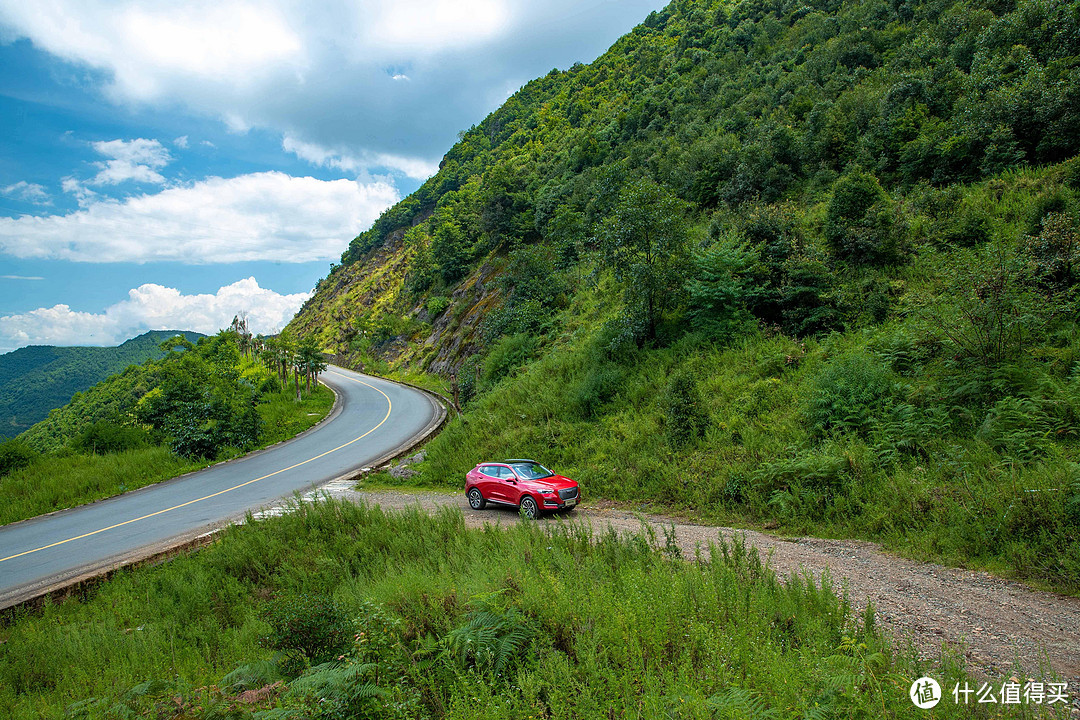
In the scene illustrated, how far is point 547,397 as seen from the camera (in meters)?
19.2

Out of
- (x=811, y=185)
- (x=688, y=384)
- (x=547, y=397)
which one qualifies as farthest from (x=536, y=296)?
(x=688, y=384)

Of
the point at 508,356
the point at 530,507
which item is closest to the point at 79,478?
the point at 530,507

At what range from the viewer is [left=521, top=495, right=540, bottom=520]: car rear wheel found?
12633 millimetres

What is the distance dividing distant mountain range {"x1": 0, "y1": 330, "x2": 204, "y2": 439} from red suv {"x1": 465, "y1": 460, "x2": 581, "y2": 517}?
9586 cm

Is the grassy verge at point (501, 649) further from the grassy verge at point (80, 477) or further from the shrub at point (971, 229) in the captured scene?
the shrub at point (971, 229)

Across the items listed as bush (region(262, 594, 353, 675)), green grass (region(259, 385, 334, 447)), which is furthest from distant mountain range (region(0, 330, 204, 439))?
bush (region(262, 594, 353, 675))

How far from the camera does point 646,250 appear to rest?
1831 cm

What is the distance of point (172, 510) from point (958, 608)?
19.8 m

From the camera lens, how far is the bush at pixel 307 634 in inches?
205

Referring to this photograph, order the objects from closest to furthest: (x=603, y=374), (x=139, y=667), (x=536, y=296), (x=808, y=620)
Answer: (x=808, y=620) → (x=139, y=667) → (x=603, y=374) → (x=536, y=296)

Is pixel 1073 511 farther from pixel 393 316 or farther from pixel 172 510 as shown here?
pixel 393 316

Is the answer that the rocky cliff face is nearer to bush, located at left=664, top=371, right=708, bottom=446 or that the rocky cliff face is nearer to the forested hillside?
the forested hillside

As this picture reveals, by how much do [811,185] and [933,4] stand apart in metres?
18.6

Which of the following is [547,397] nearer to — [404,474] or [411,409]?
[404,474]
